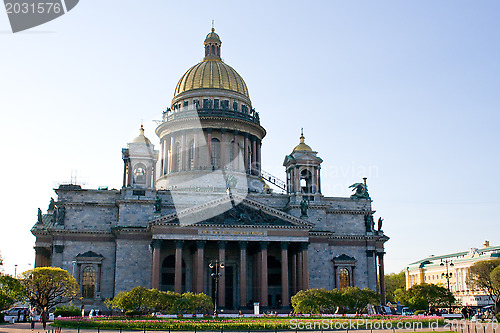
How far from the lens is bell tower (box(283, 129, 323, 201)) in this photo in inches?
2837

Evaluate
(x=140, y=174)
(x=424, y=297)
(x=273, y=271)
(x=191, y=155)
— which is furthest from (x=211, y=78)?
(x=424, y=297)

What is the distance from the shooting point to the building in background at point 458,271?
110 m

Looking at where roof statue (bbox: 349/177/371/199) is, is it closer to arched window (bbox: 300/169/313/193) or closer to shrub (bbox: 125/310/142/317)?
arched window (bbox: 300/169/313/193)

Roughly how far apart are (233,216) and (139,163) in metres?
14.7

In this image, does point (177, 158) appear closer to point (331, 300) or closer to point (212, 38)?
point (212, 38)

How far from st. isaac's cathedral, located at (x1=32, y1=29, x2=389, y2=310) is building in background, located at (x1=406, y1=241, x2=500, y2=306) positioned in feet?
103

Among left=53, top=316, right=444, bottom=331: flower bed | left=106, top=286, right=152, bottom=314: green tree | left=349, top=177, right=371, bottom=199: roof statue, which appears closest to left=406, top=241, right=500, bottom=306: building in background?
left=349, top=177, right=371, bottom=199: roof statue

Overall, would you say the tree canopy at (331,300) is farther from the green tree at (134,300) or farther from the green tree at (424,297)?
the green tree at (424,297)

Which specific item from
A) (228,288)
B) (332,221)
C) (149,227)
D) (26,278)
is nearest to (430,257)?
(332,221)

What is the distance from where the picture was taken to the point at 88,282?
6431 cm

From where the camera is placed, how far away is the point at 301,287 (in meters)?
64.2

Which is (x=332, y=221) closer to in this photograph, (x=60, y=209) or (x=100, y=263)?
(x=100, y=263)

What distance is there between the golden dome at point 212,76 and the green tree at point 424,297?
36990mm

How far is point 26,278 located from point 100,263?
12.0m
